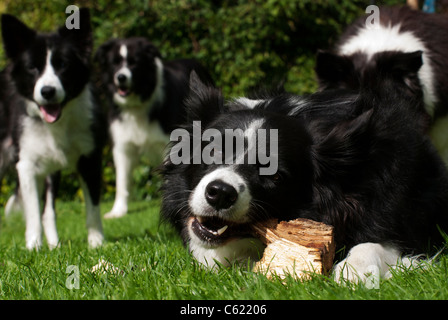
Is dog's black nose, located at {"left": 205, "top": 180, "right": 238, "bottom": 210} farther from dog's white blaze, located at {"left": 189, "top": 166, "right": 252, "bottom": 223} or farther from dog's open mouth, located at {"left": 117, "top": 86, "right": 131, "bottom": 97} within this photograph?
dog's open mouth, located at {"left": 117, "top": 86, "right": 131, "bottom": 97}

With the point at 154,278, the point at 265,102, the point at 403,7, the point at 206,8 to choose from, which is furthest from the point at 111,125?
the point at 154,278

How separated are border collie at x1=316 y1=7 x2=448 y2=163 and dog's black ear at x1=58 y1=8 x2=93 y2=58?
Answer: 2.30m

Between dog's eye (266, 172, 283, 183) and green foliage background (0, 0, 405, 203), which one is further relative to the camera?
green foliage background (0, 0, 405, 203)

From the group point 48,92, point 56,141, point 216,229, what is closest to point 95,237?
point 56,141

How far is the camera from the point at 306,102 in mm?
3271

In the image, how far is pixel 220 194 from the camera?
2.62 metres

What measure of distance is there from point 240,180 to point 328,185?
1.84 feet

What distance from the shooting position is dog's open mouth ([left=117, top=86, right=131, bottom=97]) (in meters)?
7.96

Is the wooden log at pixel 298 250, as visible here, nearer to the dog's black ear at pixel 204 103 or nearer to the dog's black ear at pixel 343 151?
the dog's black ear at pixel 343 151

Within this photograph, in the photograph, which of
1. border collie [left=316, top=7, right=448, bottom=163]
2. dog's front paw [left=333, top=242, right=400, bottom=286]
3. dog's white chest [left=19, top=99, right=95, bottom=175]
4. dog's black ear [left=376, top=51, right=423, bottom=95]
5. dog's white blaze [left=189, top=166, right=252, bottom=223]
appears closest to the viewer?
dog's front paw [left=333, top=242, right=400, bottom=286]

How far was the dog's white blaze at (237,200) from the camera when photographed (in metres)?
2.66

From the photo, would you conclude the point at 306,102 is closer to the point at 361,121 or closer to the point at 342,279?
the point at 361,121

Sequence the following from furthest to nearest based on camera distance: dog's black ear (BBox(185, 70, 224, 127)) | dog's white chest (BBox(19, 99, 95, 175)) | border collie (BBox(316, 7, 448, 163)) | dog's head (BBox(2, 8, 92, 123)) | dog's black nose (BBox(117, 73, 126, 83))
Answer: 1. dog's black nose (BBox(117, 73, 126, 83))
2. dog's white chest (BBox(19, 99, 95, 175))
3. dog's head (BBox(2, 8, 92, 123))
4. border collie (BBox(316, 7, 448, 163))
5. dog's black ear (BBox(185, 70, 224, 127))

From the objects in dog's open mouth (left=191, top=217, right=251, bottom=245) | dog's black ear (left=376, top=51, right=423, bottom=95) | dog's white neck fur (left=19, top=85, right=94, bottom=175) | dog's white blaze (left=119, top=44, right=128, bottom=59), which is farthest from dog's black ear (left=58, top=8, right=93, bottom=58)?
dog's open mouth (left=191, top=217, right=251, bottom=245)
